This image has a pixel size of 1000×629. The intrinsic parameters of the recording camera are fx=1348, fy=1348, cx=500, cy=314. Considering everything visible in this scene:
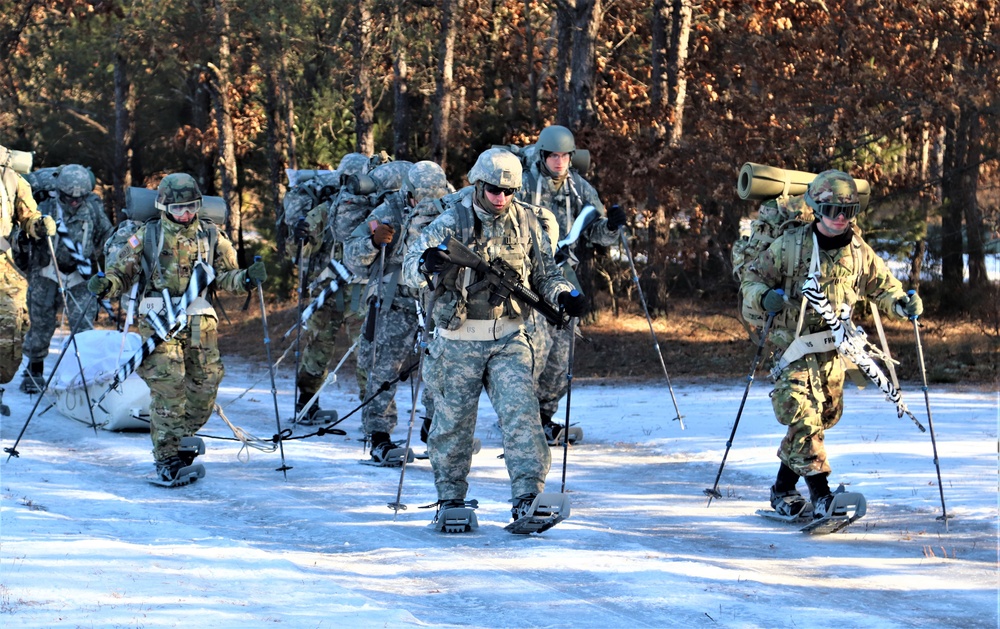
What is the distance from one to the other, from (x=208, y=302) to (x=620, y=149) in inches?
316

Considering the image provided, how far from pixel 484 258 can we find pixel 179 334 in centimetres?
292

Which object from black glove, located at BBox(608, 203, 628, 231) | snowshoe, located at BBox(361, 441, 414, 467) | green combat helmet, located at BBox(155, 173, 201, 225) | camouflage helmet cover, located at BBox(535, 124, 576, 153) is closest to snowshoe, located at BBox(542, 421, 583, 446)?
snowshoe, located at BBox(361, 441, 414, 467)

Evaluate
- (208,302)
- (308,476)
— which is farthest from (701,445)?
(208,302)

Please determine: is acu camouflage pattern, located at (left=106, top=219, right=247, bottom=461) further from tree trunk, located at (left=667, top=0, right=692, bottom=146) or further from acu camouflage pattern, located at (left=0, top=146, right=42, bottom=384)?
tree trunk, located at (left=667, top=0, right=692, bottom=146)

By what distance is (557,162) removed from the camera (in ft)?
35.0

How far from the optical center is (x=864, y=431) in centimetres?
1115

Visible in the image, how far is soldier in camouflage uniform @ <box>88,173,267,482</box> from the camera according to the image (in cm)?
949

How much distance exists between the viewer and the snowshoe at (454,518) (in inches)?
314

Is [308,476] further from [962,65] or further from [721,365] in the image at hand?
[962,65]

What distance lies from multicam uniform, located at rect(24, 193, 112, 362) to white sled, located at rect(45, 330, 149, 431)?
3.19 feet

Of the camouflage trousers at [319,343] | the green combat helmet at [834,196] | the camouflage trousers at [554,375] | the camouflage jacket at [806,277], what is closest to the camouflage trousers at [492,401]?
the camouflage jacket at [806,277]

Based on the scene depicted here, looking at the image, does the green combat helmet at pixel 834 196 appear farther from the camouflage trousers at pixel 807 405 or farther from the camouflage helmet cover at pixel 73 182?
the camouflage helmet cover at pixel 73 182

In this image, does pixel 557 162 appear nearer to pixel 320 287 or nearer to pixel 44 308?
pixel 320 287

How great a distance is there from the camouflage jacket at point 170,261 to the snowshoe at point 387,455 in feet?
5.55
